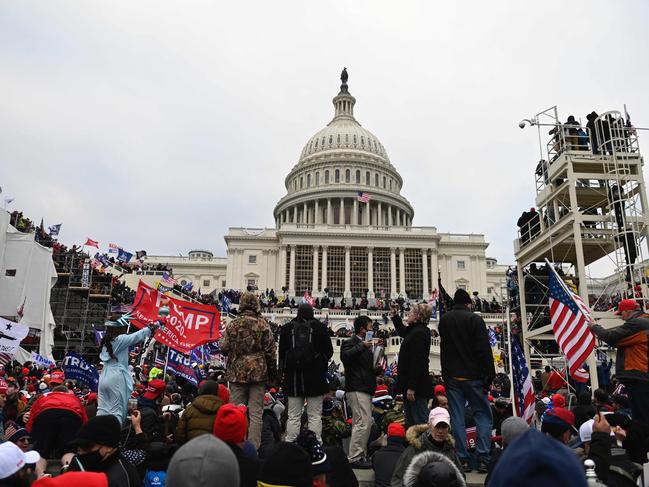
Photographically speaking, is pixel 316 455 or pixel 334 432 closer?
pixel 316 455

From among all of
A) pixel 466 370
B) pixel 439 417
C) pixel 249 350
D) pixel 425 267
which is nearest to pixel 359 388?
pixel 466 370

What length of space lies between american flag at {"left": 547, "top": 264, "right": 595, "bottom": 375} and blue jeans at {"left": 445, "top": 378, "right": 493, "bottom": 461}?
3.01 m

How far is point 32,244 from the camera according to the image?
28281mm

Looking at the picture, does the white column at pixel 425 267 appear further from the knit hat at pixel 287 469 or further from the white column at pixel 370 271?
the knit hat at pixel 287 469

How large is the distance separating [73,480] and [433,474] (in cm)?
211

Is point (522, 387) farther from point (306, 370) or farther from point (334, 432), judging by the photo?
point (306, 370)

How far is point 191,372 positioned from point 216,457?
1082 centimetres

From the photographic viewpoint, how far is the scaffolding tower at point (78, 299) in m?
30.7

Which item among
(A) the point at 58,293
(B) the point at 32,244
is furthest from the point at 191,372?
(A) the point at 58,293

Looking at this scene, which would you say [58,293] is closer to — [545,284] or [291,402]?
[545,284]

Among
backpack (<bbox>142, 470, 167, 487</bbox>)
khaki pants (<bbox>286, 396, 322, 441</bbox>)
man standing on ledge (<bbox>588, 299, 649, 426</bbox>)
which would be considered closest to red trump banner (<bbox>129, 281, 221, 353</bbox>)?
khaki pants (<bbox>286, 396, 322, 441</bbox>)

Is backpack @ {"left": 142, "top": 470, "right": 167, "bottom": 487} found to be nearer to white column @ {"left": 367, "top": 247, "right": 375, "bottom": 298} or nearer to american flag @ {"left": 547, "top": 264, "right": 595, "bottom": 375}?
american flag @ {"left": 547, "top": 264, "right": 595, "bottom": 375}

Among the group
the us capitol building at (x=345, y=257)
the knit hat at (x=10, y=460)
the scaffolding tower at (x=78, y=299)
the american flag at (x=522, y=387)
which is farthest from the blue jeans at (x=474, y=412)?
the us capitol building at (x=345, y=257)

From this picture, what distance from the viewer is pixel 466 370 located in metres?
7.12
